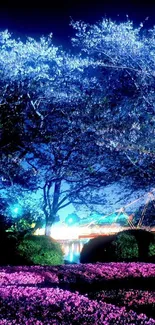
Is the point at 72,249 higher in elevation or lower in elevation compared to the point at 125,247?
higher

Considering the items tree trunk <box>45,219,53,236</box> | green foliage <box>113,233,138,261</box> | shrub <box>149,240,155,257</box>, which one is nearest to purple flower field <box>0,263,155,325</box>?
green foliage <box>113,233,138,261</box>

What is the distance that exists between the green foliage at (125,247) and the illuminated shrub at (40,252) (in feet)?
8.68

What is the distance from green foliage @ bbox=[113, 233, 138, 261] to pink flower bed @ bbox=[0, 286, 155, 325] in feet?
33.6

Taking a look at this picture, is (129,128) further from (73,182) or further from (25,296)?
(25,296)

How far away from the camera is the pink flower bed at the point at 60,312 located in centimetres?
384

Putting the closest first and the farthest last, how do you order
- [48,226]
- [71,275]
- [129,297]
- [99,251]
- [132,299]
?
[132,299] < [129,297] < [71,275] < [99,251] < [48,226]

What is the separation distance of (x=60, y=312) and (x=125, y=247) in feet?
37.1

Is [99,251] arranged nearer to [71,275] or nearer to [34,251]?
[34,251]

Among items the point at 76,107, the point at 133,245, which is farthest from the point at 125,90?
the point at 133,245

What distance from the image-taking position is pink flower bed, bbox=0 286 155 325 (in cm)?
384

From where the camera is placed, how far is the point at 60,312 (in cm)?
418

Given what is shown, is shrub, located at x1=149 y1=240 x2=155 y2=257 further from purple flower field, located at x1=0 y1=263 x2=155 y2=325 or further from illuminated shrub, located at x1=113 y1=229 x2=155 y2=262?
purple flower field, located at x1=0 y1=263 x2=155 y2=325

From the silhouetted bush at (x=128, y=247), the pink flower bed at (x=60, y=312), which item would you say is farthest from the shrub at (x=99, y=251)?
the pink flower bed at (x=60, y=312)

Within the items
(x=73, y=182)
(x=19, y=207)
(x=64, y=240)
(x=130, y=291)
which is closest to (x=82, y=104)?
(x=73, y=182)
